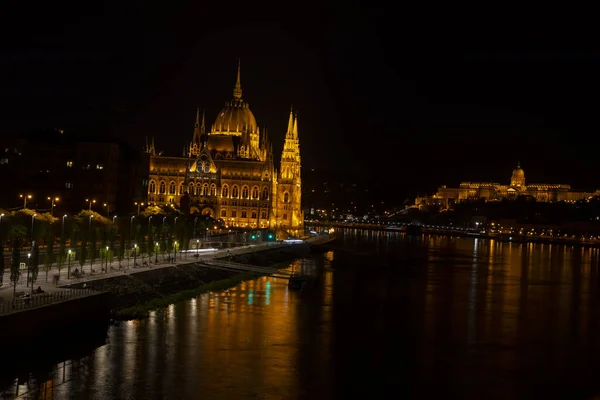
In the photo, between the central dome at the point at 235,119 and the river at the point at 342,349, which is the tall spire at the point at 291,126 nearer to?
the central dome at the point at 235,119

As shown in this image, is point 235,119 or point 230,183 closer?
point 230,183

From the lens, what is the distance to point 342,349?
129ft

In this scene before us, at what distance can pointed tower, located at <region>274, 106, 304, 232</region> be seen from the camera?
129 metres

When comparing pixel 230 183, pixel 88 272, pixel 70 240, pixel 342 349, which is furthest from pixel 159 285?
pixel 230 183

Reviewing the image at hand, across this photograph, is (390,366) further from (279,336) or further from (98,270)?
(98,270)

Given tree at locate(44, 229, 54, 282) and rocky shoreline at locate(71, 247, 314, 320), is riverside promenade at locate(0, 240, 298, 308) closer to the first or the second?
tree at locate(44, 229, 54, 282)

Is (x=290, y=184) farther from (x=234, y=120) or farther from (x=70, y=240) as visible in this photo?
(x=70, y=240)

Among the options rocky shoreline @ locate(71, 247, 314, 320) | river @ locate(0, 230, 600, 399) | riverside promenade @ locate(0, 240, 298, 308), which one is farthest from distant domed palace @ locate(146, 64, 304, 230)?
river @ locate(0, 230, 600, 399)

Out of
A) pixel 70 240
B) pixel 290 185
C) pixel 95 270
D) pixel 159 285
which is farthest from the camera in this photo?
pixel 290 185

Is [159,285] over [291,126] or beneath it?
beneath

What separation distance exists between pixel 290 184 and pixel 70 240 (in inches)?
3139

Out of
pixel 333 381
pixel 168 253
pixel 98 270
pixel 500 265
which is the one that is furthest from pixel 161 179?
pixel 333 381

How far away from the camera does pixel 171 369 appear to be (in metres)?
33.5

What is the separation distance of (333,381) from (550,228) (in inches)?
6788
